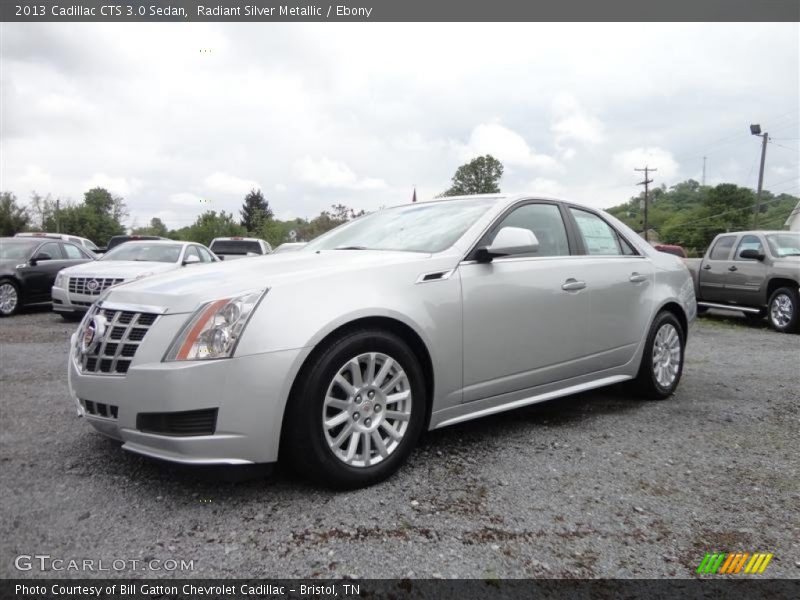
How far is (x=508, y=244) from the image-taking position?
3121mm

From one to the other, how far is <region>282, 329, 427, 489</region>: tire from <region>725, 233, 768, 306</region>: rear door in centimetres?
944

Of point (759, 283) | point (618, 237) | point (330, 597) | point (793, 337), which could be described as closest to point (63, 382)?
point (330, 597)

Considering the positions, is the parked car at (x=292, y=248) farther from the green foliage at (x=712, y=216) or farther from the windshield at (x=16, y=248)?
the green foliage at (x=712, y=216)

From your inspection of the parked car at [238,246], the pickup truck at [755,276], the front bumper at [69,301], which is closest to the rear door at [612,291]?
the pickup truck at [755,276]

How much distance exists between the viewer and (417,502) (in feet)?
8.54

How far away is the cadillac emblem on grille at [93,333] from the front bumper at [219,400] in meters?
0.32

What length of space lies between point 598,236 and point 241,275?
9.10 ft

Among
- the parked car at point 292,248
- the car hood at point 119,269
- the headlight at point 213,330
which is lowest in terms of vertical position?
the car hood at point 119,269

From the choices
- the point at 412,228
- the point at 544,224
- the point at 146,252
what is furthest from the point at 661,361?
the point at 146,252

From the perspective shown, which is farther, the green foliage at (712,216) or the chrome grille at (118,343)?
the green foliage at (712,216)

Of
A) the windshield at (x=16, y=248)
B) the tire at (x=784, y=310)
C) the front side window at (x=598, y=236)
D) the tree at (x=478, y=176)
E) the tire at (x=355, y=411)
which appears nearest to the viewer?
the tire at (x=355, y=411)

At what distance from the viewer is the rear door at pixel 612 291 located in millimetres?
3924

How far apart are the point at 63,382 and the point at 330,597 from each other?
4015mm

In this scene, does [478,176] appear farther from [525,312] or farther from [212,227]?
[525,312]
